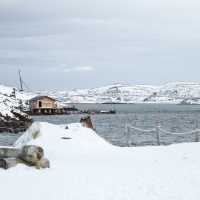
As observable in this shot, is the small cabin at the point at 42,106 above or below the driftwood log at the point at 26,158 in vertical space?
below

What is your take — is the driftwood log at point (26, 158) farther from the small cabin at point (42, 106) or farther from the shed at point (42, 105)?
the shed at point (42, 105)

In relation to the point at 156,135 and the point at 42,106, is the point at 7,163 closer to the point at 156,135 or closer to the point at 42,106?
the point at 156,135

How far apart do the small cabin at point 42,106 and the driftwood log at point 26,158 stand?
133m

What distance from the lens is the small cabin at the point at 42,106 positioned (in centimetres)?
15400

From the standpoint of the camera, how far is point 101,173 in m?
17.2

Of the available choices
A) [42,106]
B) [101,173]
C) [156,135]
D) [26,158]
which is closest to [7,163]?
[26,158]

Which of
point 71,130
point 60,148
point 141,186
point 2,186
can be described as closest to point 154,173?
point 141,186

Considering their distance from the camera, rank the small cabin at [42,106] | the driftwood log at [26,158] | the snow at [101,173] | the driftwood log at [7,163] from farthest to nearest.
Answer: the small cabin at [42,106] < the driftwood log at [26,158] < the driftwood log at [7,163] < the snow at [101,173]

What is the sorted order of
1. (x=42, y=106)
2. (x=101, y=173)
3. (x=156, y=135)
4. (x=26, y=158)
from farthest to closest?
(x=42, y=106) → (x=156, y=135) → (x=26, y=158) → (x=101, y=173)

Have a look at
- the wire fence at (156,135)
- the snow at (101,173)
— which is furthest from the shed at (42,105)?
the snow at (101,173)

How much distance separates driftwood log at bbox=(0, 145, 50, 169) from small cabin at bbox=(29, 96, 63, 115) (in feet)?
437

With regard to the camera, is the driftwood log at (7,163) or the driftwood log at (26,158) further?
the driftwood log at (26,158)

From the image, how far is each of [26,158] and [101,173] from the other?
293cm

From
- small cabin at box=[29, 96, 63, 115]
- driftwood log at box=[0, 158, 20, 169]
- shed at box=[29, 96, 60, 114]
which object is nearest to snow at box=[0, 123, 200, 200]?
driftwood log at box=[0, 158, 20, 169]
